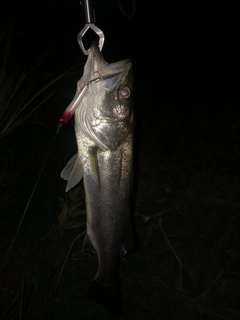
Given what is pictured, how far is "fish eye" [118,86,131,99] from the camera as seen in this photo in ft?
4.99

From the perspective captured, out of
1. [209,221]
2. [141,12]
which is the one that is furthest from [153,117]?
[141,12]

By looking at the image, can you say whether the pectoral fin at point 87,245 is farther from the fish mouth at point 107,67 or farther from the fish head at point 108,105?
the fish mouth at point 107,67

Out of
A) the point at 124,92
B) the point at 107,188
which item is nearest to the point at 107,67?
the point at 124,92

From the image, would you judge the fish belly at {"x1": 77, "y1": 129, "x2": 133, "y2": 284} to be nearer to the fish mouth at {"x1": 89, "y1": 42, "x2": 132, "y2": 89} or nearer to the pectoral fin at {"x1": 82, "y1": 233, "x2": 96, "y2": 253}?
the pectoral fin at {"x1": 82, "y1": 233, "x2": 96, "y2": 253}

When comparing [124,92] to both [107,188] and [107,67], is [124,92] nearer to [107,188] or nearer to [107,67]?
[107,67]

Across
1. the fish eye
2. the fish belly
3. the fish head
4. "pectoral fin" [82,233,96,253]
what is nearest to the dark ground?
"pectoral fin" [82,233,96,253]

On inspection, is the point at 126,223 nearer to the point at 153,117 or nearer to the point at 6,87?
the point at 6,87

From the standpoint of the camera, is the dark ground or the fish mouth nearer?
the fish mouth

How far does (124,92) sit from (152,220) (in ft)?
9.89

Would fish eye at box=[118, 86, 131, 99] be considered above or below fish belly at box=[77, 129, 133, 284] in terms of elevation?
above

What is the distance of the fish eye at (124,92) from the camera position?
1.52 metres

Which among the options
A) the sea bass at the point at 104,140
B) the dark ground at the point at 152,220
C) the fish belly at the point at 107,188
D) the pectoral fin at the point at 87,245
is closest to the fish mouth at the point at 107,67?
the sea bass at the point at 104,140

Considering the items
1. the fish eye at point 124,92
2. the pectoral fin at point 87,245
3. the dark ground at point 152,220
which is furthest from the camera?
the dark ground at point 152,220

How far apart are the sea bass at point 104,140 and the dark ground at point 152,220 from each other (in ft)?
3.11
